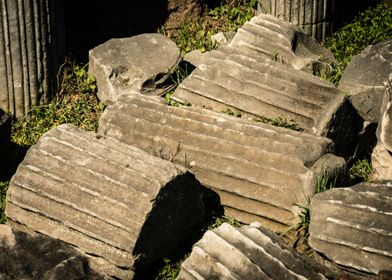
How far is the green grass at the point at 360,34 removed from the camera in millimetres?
8734

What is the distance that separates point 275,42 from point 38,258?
3.18 metres

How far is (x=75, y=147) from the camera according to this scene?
6242 mm

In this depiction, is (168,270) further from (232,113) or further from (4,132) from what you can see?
(4,132)

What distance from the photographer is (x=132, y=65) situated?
301 inches

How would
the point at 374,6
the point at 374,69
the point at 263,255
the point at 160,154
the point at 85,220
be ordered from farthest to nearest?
the point at 374,6 < the point at 374,69 < the point at 160,154 < the point at 85,220 < the point at 263,255

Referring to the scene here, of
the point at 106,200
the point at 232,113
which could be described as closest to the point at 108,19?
the point at 232,113

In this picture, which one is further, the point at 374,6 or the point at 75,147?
the point at 374,6

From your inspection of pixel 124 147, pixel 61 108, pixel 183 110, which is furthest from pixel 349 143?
pixel 61 108

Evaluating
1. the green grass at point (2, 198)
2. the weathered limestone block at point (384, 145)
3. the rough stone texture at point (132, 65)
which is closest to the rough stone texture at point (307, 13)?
the rough stone texture at point (132, 65)

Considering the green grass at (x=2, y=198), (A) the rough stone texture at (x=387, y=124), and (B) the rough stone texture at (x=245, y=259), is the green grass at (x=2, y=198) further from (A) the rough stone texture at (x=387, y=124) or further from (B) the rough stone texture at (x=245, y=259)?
(A) the rough stone texture at (x=387, y=124)

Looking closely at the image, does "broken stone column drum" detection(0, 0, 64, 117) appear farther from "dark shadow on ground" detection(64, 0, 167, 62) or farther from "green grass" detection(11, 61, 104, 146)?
"dark shadow on ground" detection(64, 0, 167, 62)

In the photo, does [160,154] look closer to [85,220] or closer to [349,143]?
[85,220]

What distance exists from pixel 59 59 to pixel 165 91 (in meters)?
0.97

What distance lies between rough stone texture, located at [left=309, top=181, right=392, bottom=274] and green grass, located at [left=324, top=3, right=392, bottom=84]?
2726 mm
